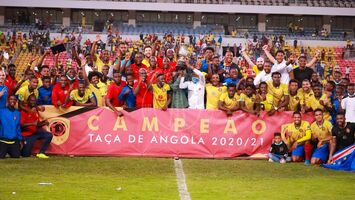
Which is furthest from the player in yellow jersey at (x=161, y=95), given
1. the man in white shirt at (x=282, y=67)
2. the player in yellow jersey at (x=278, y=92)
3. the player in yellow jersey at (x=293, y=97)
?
the player in yellow jersey at (x=293, y=97)

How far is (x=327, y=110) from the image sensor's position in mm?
14859

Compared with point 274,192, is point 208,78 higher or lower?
higher

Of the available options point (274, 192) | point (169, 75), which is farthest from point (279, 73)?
point (274, 192)

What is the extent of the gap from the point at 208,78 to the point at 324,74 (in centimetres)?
2638

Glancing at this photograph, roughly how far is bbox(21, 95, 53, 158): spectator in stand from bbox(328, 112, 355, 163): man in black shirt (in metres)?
5.86

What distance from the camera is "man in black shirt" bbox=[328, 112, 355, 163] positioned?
14039mm

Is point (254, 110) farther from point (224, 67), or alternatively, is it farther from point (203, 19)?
point (203, 19)

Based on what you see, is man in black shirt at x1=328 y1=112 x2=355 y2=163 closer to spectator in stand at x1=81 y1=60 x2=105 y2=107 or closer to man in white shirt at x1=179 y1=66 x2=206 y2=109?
man in white shirt at x1=179 y1=66 x2=206 y2=109

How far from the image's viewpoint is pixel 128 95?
15.2 m

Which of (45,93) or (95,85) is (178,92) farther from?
(45,93)

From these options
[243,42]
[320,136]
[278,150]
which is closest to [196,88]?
[278,150]

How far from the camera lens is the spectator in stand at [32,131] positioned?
1463cm

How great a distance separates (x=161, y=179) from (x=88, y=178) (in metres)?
1.21

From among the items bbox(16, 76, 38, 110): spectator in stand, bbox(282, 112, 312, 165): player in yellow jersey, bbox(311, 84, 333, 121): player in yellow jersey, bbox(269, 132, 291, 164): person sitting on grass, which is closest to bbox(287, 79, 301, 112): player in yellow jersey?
bbox(311, 84, 333, 121): player in yellow jersey
